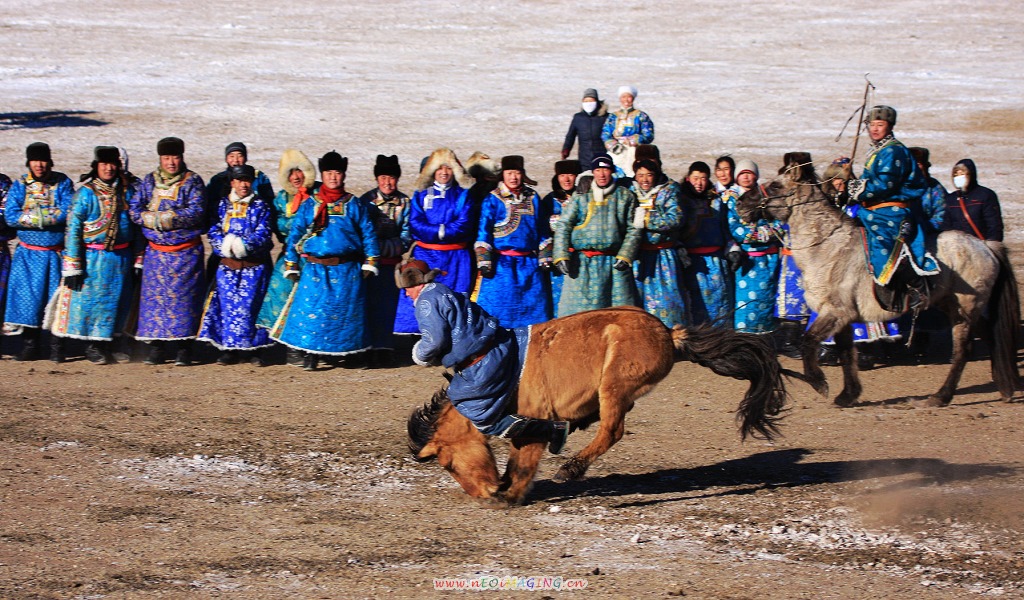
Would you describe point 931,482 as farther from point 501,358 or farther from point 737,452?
point 501,358

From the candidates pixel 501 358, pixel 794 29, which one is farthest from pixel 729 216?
pixel 794 29

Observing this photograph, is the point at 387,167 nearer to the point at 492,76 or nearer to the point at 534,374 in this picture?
the point at 534,374

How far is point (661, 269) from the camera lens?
9898mm

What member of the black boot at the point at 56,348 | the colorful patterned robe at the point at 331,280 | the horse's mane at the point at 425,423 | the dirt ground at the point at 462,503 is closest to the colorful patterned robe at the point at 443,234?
the colorful patterned robe at the point at 331,280

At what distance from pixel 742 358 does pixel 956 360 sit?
131 inches

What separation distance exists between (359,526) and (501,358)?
109 centimetres

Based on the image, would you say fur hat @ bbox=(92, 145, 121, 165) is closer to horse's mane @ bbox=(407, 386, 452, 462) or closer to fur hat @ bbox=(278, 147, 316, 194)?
fur hat @ bbox=(278, 147, 316, 194)

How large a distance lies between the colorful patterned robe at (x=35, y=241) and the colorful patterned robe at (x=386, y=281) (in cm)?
250

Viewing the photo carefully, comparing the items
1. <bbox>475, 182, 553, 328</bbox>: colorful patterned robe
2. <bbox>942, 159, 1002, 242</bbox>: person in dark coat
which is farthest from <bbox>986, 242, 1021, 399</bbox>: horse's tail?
<bbox>475, 182, 553, 328</bbox>: colorful patterned robe

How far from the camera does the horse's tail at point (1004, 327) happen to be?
9016mm

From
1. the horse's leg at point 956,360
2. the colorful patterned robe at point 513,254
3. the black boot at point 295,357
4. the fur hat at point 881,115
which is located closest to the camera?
the fur hat at point 881,115

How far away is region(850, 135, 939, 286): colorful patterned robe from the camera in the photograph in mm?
8812

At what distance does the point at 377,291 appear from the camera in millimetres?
10164

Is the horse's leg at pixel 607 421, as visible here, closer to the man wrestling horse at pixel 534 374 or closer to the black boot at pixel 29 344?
the man wrestling horse at pixel 534 374
